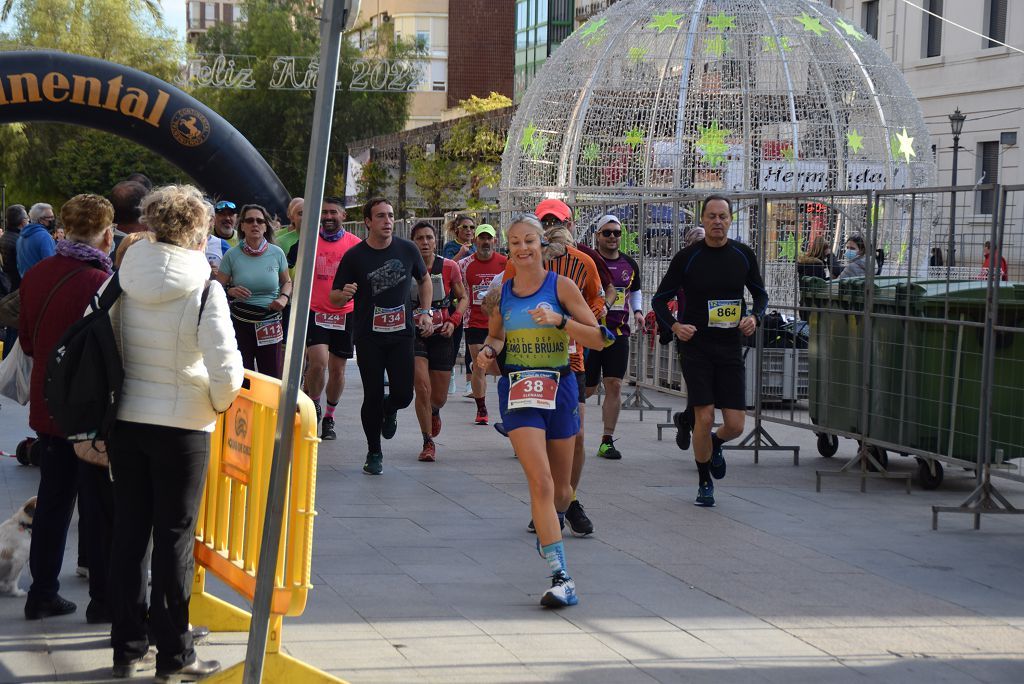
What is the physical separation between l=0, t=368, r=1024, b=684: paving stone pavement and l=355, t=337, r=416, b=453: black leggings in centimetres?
40

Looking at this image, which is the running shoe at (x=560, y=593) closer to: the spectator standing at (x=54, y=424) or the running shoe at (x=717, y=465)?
the spectator standing at (x=54, y=424)

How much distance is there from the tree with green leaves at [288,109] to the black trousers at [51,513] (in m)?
55.2

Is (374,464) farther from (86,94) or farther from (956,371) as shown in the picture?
(86,94)

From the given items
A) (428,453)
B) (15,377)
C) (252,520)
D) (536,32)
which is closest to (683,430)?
(428,453)

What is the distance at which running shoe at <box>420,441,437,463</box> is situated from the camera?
1098 cm

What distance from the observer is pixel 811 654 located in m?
5.84

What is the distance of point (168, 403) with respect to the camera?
5.12 meters

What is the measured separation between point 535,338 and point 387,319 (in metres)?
3.38

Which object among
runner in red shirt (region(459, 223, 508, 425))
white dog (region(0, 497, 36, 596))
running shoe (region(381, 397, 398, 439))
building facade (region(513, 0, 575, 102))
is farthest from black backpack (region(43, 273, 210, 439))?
building facade (region(513, 0, 575, 102))

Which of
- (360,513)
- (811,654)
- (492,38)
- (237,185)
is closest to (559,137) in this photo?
(237,185)

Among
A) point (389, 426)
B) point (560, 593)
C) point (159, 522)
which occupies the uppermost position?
point (159, 522)

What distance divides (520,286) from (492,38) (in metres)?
66.7

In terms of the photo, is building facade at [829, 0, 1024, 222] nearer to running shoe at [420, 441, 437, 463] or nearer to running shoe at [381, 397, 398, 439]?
running shoe at [420, 441, 437, 463]

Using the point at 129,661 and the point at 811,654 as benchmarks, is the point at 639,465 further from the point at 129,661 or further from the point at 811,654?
the point at 129,661
